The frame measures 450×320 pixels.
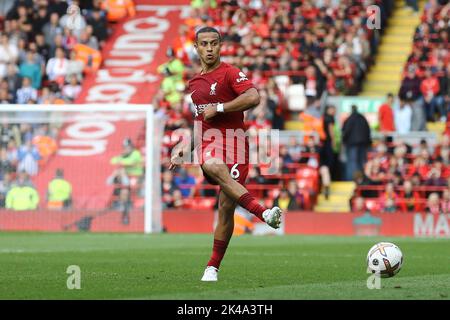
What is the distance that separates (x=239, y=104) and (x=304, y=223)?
14723 millimetres

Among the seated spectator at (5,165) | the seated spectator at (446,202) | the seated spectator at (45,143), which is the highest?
the seated spectator at (45,143)

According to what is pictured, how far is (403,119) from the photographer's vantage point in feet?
92.2

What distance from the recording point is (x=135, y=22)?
1447 inches

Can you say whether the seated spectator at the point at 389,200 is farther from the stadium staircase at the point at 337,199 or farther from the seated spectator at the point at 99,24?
the seated spectator at the point at 99,24

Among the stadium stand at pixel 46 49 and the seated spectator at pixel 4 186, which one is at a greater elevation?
the stadium stand at pixel 46 49

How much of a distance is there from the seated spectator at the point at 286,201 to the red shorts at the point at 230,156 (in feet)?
48.5

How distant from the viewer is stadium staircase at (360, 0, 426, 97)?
31.2m

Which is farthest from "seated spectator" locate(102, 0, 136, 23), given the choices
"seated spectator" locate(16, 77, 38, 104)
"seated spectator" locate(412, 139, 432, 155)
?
→ "seated spectator" locate(412, 139, 432, 155)

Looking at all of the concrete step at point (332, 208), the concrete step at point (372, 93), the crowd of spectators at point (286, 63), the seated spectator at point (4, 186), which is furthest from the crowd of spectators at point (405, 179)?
the seated spectator at point (4, 186)

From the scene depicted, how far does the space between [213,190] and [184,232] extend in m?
2.31

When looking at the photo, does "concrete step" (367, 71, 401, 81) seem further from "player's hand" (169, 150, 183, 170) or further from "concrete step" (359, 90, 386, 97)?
"player's hand" (169, 150, 183, 170)

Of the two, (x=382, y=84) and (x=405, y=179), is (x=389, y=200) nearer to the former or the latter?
(x=405, y=179)

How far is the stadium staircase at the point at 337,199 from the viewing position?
89.9 ft

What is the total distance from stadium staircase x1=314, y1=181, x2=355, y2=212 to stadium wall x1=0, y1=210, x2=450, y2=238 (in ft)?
5.39
